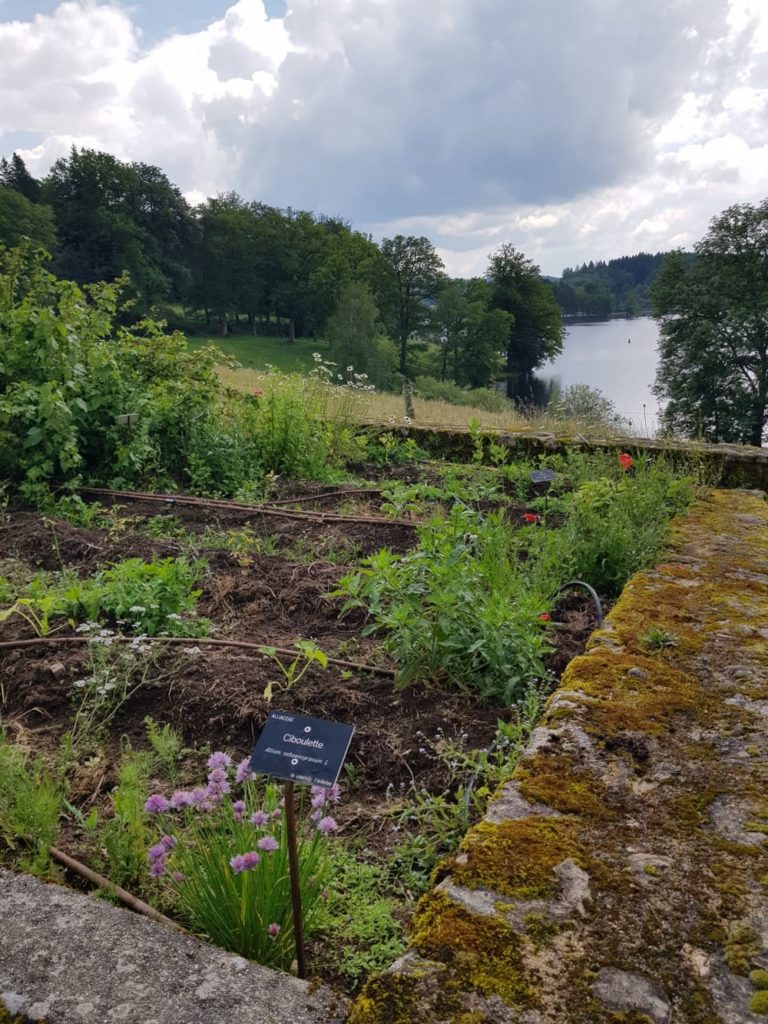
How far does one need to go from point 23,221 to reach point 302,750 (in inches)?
1639

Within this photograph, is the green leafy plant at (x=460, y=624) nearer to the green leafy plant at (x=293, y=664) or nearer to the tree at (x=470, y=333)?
the green leafy plant at (x=293, y=664)

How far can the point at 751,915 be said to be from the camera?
4.48 feet

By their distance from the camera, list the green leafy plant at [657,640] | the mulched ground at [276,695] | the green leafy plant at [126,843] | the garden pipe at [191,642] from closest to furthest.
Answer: the green leafy plant at [126,843] → the mulched ground at [276,695] → the green leafy plant at [657,640] → the garden pipe at [191,642]

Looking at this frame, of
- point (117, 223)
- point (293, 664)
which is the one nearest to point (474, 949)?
point (293, 664)

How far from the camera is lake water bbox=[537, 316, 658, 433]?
4169 cm

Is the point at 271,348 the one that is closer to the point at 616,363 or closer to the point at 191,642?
the point at 616,363

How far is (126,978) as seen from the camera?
1.33m

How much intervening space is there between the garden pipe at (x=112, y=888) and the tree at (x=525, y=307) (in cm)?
5994

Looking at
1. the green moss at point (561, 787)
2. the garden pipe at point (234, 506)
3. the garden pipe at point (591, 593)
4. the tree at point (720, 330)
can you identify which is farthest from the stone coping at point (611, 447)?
the tree at point (720, 330)

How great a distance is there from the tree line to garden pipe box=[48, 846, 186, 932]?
145ft

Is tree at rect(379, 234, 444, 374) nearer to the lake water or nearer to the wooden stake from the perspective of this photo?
the lake water

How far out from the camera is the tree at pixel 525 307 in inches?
2389

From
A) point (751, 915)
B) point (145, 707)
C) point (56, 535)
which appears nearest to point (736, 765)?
point (751, 915)

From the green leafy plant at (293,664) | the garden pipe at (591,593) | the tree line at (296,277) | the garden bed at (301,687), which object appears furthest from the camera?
the tree line at (296,277)
